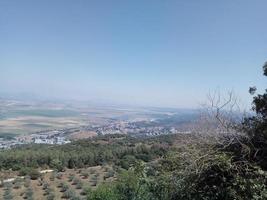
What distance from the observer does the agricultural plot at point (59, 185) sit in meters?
27.4

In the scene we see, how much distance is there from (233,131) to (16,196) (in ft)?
68.6

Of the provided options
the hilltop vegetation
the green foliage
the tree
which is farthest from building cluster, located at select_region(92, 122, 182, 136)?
the tree

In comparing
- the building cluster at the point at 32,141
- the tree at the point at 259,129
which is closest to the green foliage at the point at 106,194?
the tree at the point at 259,129

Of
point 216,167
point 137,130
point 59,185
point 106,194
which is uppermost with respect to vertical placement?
point 216,167

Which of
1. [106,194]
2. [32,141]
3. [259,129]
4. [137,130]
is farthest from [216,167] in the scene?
[137,130]

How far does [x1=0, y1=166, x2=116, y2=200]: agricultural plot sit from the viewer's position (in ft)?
89.8

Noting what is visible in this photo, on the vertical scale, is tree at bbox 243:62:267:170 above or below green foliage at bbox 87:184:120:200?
above

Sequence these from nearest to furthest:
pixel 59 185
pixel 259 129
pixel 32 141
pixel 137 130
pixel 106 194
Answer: pixel 259 129 → pixel 106 194 → pixel 59 185 → pixel 32 141 → pixel 137 130

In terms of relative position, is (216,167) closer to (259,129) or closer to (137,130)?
(259,129)

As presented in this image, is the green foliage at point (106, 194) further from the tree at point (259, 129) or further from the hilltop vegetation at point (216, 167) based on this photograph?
the tree at point (259, 129)

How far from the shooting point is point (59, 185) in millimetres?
30984

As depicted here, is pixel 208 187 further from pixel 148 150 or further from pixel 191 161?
pixel 148 150

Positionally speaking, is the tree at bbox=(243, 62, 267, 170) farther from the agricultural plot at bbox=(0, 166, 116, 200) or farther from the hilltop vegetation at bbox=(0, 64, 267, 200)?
the agricultural plot at bbox=(0, 166, 116, 200)

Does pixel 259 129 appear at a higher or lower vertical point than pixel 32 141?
higher
